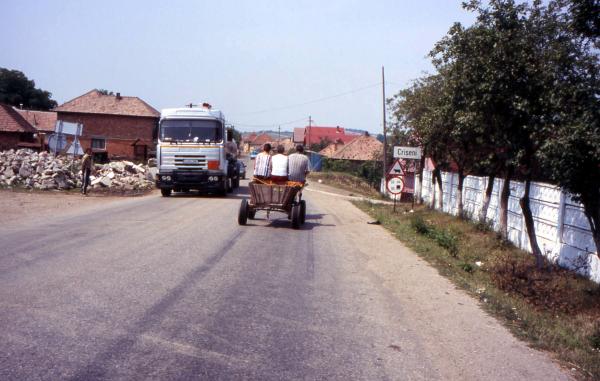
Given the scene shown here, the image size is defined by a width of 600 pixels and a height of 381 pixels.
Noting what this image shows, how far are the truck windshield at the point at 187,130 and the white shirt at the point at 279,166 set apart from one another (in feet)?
30.5

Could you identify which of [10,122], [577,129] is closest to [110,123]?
[10,122]

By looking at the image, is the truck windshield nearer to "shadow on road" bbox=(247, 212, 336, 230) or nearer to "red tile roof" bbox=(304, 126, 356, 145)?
"shadow on road" bbox=(247, 212, 336, 230)

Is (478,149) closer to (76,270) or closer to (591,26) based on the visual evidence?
(591,26)

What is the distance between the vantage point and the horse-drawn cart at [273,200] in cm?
1408

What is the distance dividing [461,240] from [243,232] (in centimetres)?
621

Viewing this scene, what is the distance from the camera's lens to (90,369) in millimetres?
4488

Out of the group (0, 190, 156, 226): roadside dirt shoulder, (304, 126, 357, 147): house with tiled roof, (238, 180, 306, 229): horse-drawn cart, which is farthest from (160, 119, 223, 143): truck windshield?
(304, 126, 357, 147): house with tiled roof

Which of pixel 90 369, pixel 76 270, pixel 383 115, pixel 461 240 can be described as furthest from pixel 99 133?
pixel 90 369

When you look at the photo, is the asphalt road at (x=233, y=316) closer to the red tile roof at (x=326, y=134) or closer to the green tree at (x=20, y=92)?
the green tree at (x=20, y=92)

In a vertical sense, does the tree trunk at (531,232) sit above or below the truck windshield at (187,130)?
below

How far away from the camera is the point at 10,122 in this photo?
52531 mm

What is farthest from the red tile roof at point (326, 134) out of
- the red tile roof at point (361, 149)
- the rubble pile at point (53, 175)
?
the rubble pile at point (53, 175)

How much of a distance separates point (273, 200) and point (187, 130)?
10031mm

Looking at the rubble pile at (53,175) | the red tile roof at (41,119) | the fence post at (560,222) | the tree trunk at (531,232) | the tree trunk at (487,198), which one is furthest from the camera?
the red tile roof at (41,119)
